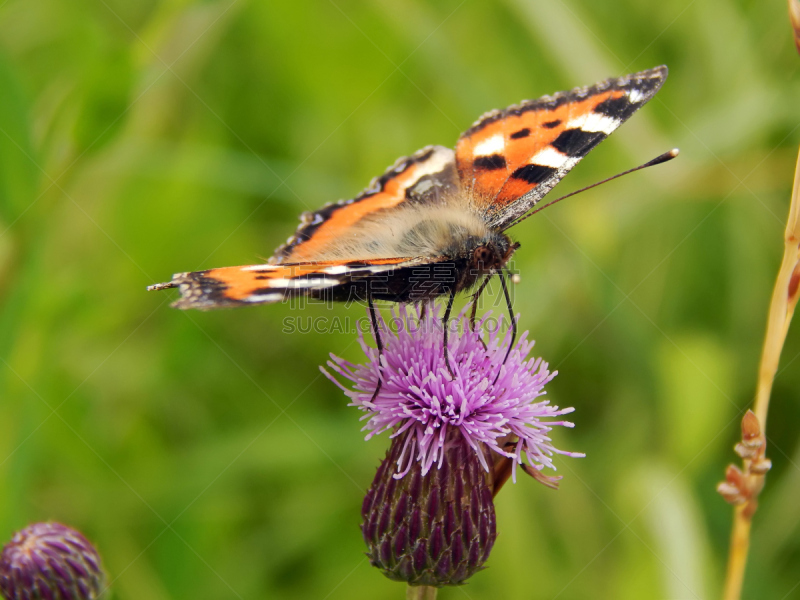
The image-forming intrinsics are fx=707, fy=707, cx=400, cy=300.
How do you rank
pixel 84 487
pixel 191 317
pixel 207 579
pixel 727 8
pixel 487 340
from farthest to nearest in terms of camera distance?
1. pixel 727 8
2. pixel 191 317
3. pixel 84 487
4. pixel 207 579
5. pixel 487 340

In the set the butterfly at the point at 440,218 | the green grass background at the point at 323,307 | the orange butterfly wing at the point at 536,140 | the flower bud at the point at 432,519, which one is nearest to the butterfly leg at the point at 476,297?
the butterfly at the point at 440,218

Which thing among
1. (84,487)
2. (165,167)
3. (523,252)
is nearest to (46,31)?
(165,167)

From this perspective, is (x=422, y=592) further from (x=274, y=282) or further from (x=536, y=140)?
(x=536, y=140)

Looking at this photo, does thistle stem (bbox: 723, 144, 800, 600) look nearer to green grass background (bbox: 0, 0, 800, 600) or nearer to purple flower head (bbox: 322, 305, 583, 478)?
purple flower head (bbox: 322, 305, 583, 478)

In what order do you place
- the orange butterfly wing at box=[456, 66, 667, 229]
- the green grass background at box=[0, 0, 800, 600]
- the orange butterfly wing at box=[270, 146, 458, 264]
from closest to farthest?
the orange butterfly wing at box=[456, 66, 667, 229]
the orange butterfly wing at box=[270, 146, 458, 264]
the green grass background at box=[0, 0, 800, 600]

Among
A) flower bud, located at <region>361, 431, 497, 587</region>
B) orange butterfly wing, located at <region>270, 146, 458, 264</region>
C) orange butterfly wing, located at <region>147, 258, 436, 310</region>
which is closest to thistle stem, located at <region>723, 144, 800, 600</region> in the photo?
flower bud, located at <region>361, 431, 497, 587</region>

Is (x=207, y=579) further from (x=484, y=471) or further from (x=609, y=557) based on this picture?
(x=609, y=557)

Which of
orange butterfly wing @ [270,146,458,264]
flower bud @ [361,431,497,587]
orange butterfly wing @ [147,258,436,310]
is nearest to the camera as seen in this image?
orange butterfly wing @ [147,258,436,310]

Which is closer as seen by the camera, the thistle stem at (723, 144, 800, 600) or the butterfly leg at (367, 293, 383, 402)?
the thistle stem at (723, 144, 800, 600)

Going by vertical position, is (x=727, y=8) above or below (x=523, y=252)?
above
